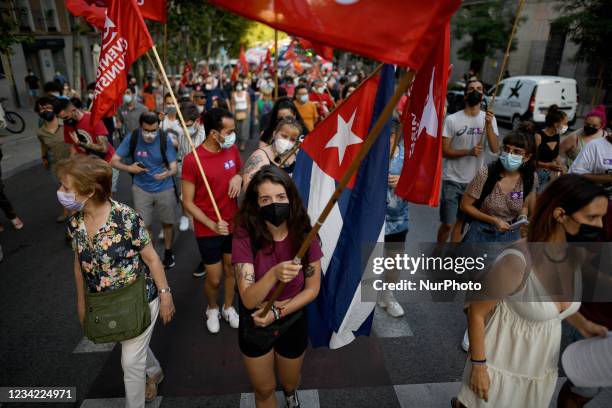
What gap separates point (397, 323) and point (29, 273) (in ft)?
13.9

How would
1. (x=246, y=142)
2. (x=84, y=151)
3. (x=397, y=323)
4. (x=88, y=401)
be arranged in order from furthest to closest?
(x=246, y=142) < (x=84, y=151) < (x=397, y=323) < (x=88, y=401)

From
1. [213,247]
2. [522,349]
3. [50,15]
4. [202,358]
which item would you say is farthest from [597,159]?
[50,15]

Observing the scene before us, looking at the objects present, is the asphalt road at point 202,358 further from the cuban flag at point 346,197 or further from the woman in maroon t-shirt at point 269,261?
the woman in maroon t-shirt at point 269,261

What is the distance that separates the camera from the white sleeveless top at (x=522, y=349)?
208cm

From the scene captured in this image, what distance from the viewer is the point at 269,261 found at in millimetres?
2273

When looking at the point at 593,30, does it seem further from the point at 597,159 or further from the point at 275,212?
the point at 275,212

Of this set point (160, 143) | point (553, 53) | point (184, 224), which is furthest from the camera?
point (553, 53)

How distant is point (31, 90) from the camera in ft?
62.8

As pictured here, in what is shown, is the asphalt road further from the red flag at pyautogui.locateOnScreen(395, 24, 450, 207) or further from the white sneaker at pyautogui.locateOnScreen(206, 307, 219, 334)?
the red flag at pyautogui.locateOnScreen(395, 24, 450, 207)

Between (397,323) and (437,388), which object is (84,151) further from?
(437,388)

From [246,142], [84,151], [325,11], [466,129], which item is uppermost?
[325,11]

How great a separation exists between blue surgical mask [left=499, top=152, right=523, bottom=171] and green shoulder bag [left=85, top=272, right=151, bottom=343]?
2.96m

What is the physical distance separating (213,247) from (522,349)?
8.16 ft

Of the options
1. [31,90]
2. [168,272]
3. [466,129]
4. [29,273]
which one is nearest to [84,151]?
[29,273]
